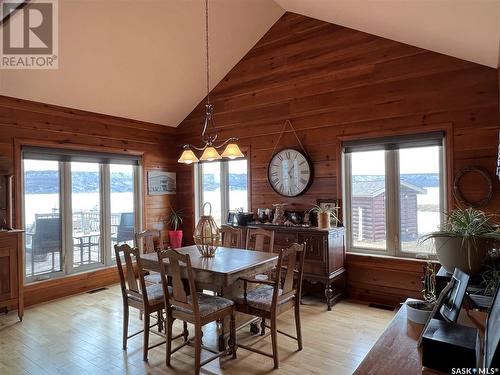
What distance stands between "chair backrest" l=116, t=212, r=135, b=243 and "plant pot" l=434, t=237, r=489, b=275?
4.83m

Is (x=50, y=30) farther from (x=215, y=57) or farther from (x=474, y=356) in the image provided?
(x=474, y=356)

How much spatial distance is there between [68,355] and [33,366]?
26 centimetres

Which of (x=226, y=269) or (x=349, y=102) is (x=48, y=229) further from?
(x=349, y=102)

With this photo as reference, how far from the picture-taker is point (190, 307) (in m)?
2.52

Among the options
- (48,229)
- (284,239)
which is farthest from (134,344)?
(48,229)

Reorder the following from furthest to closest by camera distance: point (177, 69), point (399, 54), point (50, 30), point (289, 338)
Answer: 1. point (177, 69)
2. point (399, 54)
3. point (50, 30)
4. point (289, 338)

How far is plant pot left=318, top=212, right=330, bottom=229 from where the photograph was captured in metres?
4.04

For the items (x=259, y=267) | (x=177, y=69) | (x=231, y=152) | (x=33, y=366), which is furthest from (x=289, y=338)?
(x=177, y=69)

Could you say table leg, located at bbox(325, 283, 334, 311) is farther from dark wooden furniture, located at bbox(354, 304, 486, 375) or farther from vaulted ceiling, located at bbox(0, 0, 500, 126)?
vaulted ceiling, located at bbox(0, 0, 500, 126)

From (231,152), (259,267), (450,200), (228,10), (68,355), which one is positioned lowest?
(68,355)

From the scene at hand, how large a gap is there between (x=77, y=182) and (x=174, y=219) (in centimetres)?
172

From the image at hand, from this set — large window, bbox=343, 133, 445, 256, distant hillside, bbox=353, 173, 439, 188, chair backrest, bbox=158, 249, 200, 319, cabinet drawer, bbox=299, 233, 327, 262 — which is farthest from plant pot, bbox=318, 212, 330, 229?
chair backrest, bbox=158, 249, 200, 319

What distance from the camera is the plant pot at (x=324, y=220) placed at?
4.04 metres

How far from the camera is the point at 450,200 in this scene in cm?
362
